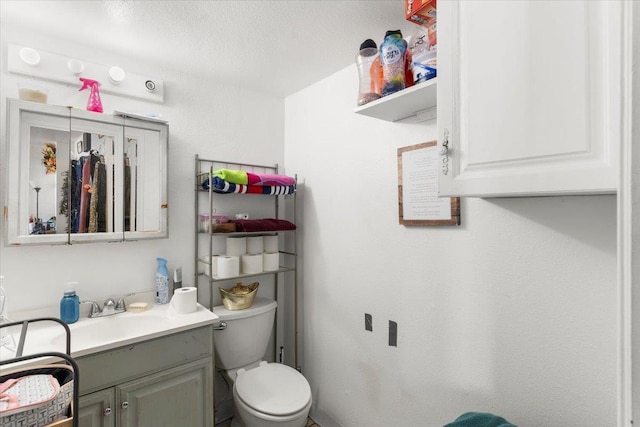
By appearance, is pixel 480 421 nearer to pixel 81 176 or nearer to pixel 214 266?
pixel 214 266

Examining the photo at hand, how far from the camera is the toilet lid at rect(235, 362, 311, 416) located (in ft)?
4.91

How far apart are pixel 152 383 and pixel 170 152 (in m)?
1.21

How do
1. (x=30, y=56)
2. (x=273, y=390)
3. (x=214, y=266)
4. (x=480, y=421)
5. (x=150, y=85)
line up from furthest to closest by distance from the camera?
(x=214, y=266) < (x=150, y=85) < (x=273, y=390) < (x=30, y=56) < (x=480, y=421)

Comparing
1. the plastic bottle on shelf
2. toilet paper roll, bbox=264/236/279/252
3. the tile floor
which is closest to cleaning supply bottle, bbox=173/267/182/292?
toilet paper roll, bbox=264/236/279/252

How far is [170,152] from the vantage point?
72.1 inches

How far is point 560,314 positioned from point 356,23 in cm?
139

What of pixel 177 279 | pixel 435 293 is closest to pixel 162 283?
pixel 177 279

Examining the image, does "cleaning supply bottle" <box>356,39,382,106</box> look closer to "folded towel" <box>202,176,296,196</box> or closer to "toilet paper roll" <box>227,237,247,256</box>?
"folded towel" <box>202,176,296,196</box>

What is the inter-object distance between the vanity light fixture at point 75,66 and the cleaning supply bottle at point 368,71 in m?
1.35

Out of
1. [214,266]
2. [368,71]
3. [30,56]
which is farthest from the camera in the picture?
[214,266]

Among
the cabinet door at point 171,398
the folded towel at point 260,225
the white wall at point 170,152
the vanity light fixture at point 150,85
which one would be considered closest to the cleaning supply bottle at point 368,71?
the folded towel at point 260,225

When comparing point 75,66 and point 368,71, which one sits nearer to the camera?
point 368,71

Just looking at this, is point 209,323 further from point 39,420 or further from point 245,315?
point 39,420

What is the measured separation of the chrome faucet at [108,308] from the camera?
1565 millimetres
